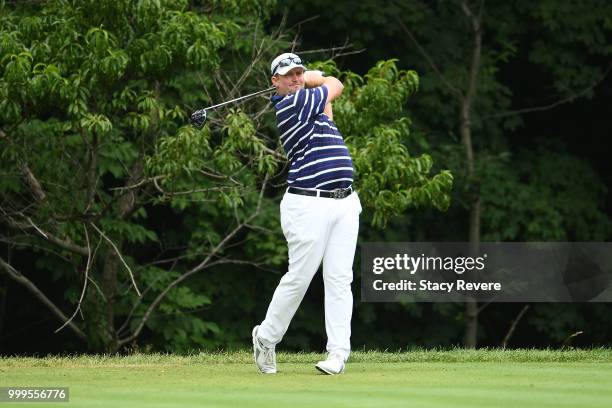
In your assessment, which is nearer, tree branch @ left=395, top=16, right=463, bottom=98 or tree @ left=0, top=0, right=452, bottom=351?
tree @ left=0, top=0, right=452, bottom=351

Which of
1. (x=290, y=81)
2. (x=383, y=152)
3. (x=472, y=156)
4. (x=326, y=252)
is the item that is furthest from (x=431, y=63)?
(x=326, y=252)

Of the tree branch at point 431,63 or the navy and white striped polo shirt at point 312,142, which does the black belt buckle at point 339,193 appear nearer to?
the navy and white striped polo shirt at point 312,142

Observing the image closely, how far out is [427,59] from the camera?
2050 cm

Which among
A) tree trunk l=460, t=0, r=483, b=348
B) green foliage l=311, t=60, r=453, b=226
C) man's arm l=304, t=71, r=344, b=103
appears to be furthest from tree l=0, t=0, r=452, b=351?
man's arm l=304, t=71, r=344, b=103

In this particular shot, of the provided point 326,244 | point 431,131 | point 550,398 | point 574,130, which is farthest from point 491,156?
point 550,398

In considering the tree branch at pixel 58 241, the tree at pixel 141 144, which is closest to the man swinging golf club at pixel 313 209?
the tree at pixel 141 144

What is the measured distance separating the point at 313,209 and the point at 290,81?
77 cm

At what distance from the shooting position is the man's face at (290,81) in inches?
327

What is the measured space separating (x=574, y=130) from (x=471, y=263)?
12.7ft

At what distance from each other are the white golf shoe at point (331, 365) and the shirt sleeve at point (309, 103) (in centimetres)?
136

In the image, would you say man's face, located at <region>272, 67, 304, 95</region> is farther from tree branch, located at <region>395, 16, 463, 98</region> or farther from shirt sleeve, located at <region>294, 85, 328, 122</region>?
tree branch, located at <region>395, 16, 463, 98</region>

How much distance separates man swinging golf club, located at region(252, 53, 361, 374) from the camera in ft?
26.7

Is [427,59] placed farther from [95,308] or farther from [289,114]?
[289,114]

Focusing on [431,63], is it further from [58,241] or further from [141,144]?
[58,241]
